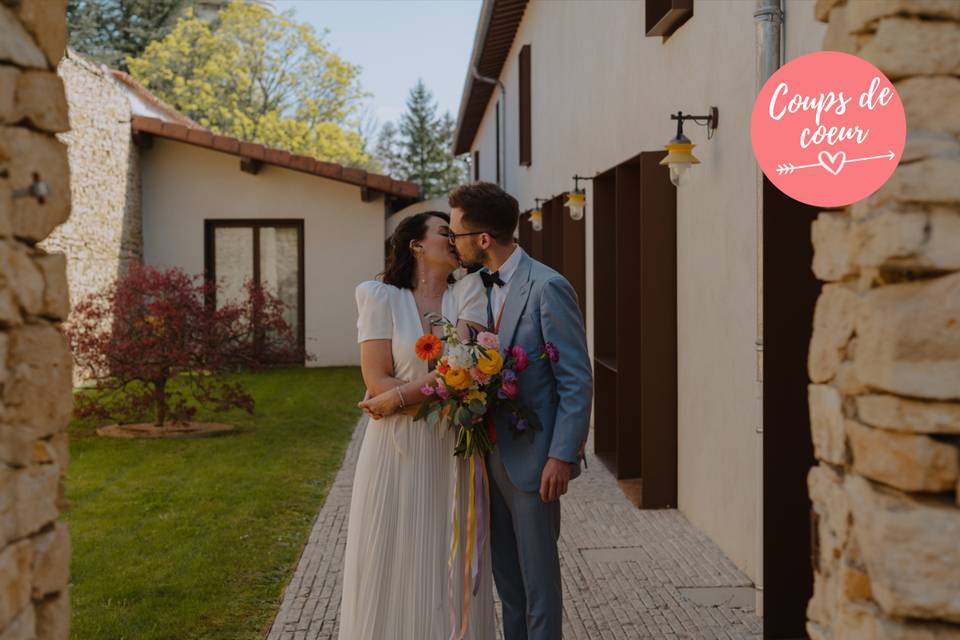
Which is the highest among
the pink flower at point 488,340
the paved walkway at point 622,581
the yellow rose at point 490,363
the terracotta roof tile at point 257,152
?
the terracotta roof tile at point 257,152

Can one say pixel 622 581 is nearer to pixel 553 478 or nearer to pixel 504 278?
pixel 553 478

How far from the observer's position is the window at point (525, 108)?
1493 cm

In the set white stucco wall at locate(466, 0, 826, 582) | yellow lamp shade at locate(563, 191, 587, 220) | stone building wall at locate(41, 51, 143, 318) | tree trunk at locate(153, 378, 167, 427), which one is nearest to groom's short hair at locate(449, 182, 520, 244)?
white stucco wall at locate(466, 0, 826, 582)

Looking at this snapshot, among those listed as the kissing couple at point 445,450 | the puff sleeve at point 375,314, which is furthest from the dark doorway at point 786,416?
the puff sleeve at point 375,314

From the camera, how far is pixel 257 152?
1653 centimetres

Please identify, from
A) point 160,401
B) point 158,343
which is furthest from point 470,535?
point 160,401

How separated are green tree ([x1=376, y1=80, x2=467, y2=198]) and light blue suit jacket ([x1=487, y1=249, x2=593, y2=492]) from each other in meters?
55.1

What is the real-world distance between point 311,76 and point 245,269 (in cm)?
2388

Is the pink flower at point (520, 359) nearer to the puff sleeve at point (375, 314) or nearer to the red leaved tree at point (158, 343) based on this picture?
the puff sleeve at point (375, 314)

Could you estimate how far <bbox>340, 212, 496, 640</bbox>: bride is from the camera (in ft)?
12.2

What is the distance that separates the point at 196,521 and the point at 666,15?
14.6 feet

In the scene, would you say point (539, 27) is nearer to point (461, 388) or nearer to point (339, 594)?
point (339, 594)

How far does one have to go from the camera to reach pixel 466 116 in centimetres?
2375

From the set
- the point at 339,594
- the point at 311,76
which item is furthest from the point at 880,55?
the point at 311,76
